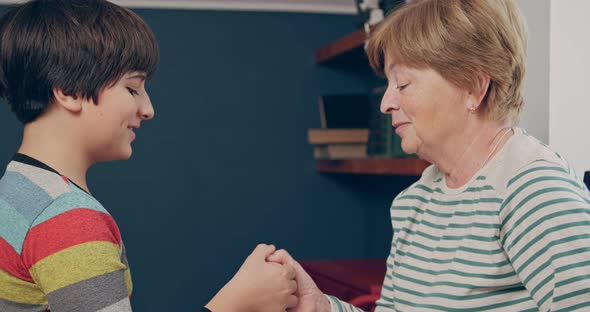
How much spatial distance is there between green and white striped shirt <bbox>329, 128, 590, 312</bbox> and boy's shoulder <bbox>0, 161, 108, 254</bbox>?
0.66 m

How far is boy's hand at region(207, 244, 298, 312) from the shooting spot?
135 centimetres

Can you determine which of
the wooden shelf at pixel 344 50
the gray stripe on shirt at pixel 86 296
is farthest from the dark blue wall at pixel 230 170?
the gray stripe on shirt at pixel 86 296

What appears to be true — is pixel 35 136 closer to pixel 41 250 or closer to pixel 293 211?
pixel 41 250

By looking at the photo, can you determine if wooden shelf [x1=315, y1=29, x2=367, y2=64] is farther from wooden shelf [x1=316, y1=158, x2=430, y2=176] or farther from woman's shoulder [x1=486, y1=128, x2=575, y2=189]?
woman's shoulder [x1=486, y1=128, x2=575, y2=189]

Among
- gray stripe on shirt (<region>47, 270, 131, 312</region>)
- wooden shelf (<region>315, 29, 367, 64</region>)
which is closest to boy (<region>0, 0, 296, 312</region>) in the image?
gray stripe on shirt (<region>47, 270, 131, 312</region>)

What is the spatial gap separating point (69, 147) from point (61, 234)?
207 mm

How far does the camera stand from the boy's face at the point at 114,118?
4.23 ft

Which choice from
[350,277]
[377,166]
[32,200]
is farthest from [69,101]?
[377,166]

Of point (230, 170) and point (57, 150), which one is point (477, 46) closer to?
point (57, 150)

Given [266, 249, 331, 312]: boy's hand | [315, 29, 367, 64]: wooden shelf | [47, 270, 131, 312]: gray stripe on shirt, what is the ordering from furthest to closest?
[315, 29, 367, 64]: wooden shelf, [266, 249, 331, 312]: boy's hand, [47, 270, 131, 312]: gray stripe on shirt

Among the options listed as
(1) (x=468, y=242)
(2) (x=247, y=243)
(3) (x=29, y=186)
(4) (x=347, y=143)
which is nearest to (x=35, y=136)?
(3) (x=29, y=186)

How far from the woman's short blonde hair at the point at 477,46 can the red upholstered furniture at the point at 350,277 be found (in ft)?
3.03

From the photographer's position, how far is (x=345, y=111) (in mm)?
3262

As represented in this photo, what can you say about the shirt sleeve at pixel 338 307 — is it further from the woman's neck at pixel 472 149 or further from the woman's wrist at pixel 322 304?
the woman's neck at pixel 472 149
